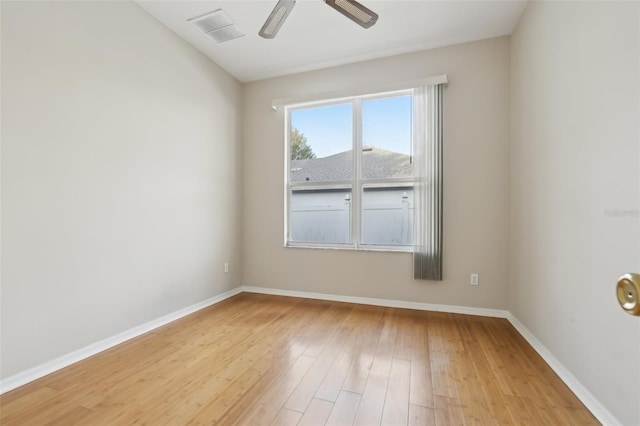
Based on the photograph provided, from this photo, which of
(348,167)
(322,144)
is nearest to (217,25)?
(322,144)

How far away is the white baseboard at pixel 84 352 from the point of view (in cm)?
177

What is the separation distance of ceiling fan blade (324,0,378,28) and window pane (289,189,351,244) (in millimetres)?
2029

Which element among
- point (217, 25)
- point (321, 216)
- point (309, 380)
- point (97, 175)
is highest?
point (217, 25)

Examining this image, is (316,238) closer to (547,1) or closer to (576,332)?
(576,332)

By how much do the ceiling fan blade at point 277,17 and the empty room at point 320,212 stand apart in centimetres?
2

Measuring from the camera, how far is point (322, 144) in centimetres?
381

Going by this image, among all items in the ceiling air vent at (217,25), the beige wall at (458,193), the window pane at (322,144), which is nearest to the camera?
the ceiling air vent at (217,25)

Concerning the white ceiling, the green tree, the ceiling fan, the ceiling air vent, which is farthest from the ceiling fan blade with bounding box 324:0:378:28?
the green tree

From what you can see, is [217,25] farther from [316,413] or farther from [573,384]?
[573,384]

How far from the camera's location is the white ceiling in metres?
2.58

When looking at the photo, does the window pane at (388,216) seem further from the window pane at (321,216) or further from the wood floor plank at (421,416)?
the wood floor plank at (421,416)

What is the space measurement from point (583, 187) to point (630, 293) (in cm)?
136

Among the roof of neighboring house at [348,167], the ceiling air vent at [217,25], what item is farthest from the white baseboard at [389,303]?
the ceiling air vent at [217,25]

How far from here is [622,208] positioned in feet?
4.59
